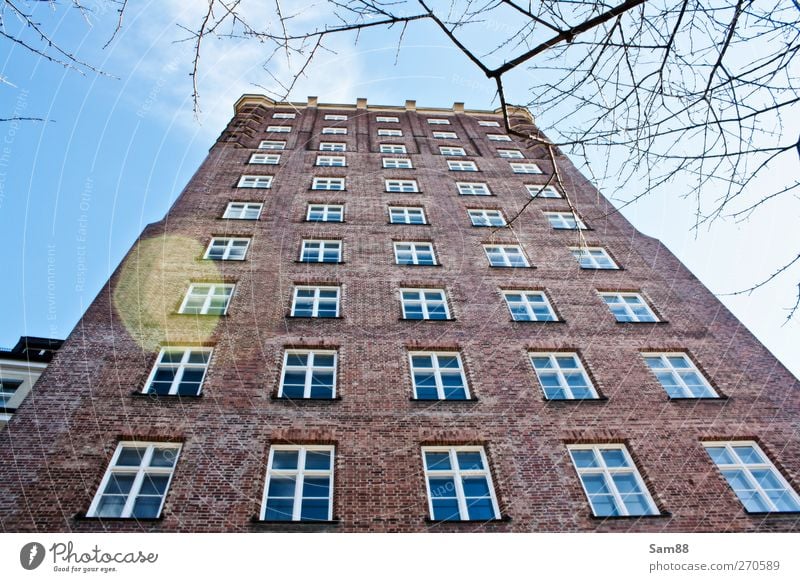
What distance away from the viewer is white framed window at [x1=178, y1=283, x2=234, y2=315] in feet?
47.7

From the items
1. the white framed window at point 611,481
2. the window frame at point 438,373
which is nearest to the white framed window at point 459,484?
the window frame at point 438,373

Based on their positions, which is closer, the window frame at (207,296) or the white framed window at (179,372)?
the white framed window at (179,372)

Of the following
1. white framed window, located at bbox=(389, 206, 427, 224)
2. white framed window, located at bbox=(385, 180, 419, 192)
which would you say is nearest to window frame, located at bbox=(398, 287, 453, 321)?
white framed window, located at bbox=(389, 206, 427, 224)

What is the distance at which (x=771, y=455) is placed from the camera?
10992 mm

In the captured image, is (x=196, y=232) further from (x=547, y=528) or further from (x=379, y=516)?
(x=547, y=528)

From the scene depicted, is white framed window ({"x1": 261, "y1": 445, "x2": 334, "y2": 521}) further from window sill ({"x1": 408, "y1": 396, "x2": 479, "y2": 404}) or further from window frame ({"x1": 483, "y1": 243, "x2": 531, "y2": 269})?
window frame ({"x1": 483, "y1": 243, "x2": 531, "y2": 269})

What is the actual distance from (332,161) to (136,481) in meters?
19.0

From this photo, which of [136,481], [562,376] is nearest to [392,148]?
[562,376]

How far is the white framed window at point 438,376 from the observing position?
1214 cm

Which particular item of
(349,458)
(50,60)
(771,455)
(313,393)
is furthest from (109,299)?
(771,455)

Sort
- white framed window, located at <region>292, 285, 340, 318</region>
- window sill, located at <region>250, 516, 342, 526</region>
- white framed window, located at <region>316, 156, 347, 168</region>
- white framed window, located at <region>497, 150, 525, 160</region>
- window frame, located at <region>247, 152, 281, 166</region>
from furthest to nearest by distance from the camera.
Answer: white framed window, located at <region>497, 150, 525, 160</region>
white framed window, located at <region>316, 156, 347, 168</region>
window frame, located at <region>247, 152, 281, 166</region>
white framed window, located at <region>292, 285, 340, 318</region>
window sill, located at <region>250, 516, 342, 526</region>

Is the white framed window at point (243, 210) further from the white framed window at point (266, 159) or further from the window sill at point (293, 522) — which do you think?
the window sill at point (293, 522)

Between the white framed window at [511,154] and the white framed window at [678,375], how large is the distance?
17.1m

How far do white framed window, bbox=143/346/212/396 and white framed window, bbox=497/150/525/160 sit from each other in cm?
2110
